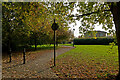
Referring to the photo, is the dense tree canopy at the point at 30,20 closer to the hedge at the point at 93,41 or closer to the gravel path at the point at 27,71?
the gravel path at the point at 27,71

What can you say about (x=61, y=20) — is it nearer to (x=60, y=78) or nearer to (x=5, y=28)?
(x=60, y=78)

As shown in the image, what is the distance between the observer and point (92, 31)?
5.15m

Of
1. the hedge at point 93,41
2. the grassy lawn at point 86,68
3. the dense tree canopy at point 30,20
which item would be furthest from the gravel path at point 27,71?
the hedge at point 93,41

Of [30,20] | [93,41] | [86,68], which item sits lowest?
[86,68]

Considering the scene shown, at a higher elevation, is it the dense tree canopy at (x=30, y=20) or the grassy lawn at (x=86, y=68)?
the dense tree canopy at (x=30, y=20)

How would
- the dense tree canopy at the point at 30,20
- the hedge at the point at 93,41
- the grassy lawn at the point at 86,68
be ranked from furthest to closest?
1. the hedge at the point at 93,41
2. the grassy lawn at the point at 86,68
3. the dense tree canopy at the point at 30,20

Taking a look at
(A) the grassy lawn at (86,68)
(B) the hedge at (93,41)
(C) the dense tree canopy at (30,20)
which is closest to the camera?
(C) the dense tree canopy at (30,20)

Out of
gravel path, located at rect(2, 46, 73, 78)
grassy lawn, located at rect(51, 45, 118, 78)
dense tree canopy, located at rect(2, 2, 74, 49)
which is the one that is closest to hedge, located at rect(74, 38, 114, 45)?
dense tree canopy, located at rect(2, 2, 74, 49)

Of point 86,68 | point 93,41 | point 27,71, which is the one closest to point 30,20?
point 27,71

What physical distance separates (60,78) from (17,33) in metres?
10.7

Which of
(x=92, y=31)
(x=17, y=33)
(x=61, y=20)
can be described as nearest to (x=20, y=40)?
(x=17, y=33)

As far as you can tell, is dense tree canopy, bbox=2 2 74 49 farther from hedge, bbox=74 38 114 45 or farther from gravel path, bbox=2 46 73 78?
hedge, bbox=74 38 114 45

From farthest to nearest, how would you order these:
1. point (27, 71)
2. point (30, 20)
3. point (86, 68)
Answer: point (30, 20) → point (86, 68) → point (27, 71)

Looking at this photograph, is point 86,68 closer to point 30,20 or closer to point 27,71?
point 27,71
